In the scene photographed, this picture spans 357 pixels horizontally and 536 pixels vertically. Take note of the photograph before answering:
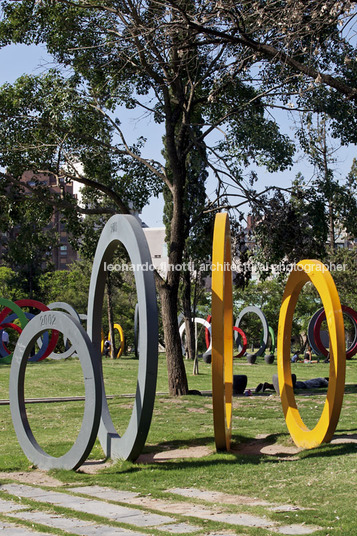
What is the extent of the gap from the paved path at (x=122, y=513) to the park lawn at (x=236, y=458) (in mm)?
208

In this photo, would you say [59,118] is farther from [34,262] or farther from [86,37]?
[34,262]

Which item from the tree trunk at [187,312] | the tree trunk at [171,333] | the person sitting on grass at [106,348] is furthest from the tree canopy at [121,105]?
the person sitting on grass at [106,348]

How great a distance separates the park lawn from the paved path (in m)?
0.21

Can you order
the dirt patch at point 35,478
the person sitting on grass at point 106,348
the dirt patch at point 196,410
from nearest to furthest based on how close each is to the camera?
the dirt patch at point 35,478 → the dirt patch at point 196,410 → the person sitting on grass at point 106,348

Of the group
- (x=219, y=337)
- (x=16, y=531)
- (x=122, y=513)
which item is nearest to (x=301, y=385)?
(x=219, y=337)

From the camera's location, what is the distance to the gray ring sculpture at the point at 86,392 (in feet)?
30.4

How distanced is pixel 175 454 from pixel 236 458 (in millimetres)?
1138

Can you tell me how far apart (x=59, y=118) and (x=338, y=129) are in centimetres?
683

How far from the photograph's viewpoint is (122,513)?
6914 millimetres

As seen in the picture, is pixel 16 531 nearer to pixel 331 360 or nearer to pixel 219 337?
pixel 219 337

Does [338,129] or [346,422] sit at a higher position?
→ [338,129]

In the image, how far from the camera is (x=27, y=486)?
846 centimetres

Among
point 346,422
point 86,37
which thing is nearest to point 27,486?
point 346,422

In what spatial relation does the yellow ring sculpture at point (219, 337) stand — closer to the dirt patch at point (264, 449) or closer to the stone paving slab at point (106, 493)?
the dirt patch at point (264, 449)
